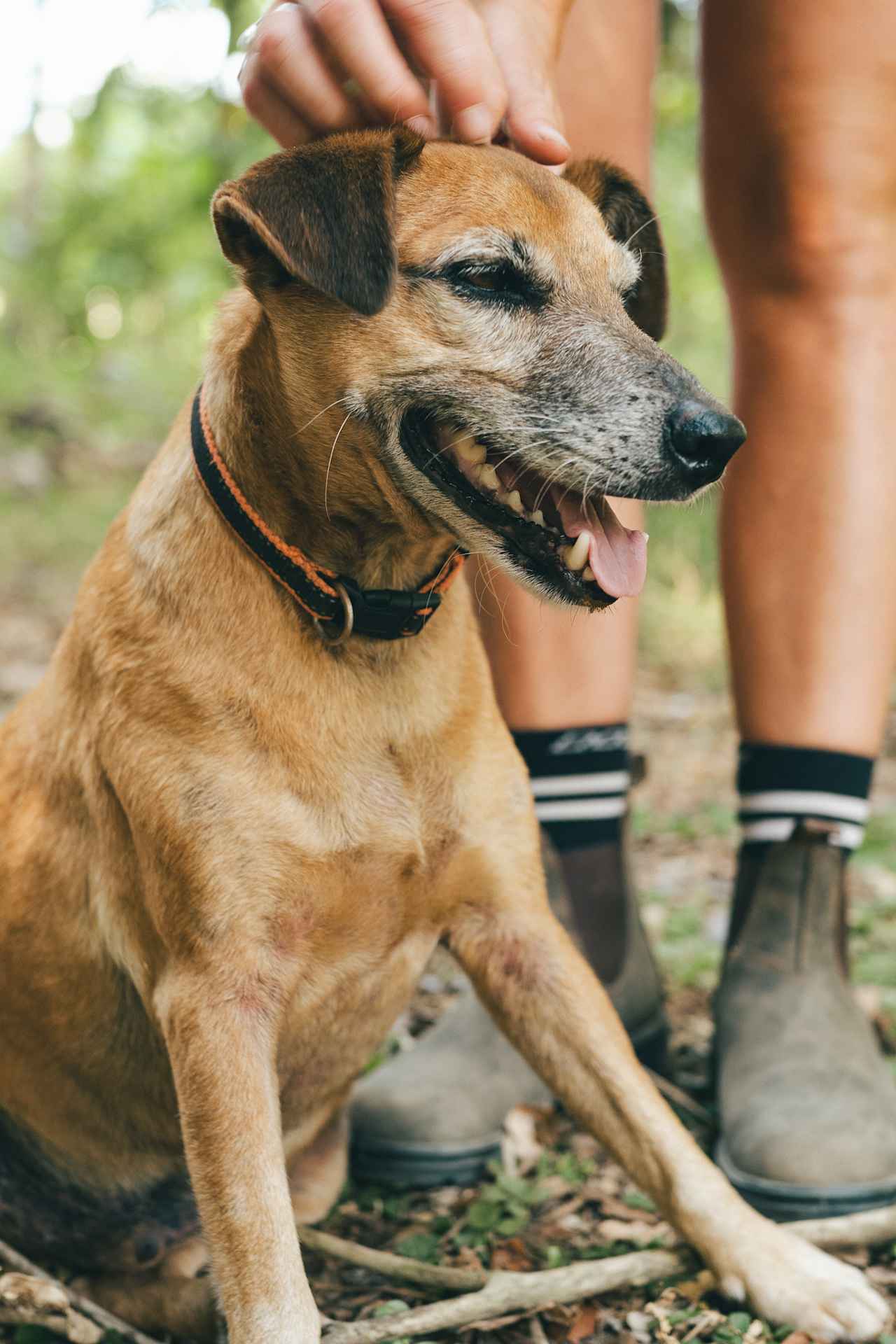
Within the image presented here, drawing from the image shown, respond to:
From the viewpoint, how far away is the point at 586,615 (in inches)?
103

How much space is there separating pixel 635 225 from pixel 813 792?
43.9 inches

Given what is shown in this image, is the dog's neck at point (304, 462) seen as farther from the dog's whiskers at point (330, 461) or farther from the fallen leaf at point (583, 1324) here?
the fallen leaf at point (583, 1324)

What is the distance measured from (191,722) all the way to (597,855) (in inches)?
43.8

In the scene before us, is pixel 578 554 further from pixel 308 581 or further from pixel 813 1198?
pixel 813 1198

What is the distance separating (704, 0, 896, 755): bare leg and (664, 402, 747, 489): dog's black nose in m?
0.74

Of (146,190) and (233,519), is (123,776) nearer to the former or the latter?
(233,519)

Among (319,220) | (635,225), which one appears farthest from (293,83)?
(635,225)

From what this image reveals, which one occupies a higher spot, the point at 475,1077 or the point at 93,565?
the point at 93,565

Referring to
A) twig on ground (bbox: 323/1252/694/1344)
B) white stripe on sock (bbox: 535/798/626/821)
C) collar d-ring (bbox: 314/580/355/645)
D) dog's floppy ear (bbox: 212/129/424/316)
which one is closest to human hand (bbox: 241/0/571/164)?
dog's floppy ear (bbox: 212/129/424/316)

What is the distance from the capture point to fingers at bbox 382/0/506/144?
1825 millimetres

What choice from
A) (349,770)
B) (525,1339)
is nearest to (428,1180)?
(525,1339)

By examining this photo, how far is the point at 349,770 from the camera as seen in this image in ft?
6.15

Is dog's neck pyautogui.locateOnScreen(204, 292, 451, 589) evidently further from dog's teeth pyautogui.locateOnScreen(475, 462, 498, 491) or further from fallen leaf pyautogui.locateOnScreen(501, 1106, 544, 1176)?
fallen leaf pyautogui.locateOnScreen(501, 1106, 544, 1176)

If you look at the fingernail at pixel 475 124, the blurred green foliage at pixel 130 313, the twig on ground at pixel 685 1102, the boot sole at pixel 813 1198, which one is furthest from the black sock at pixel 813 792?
the blurred green foliage at pixel 130 313
